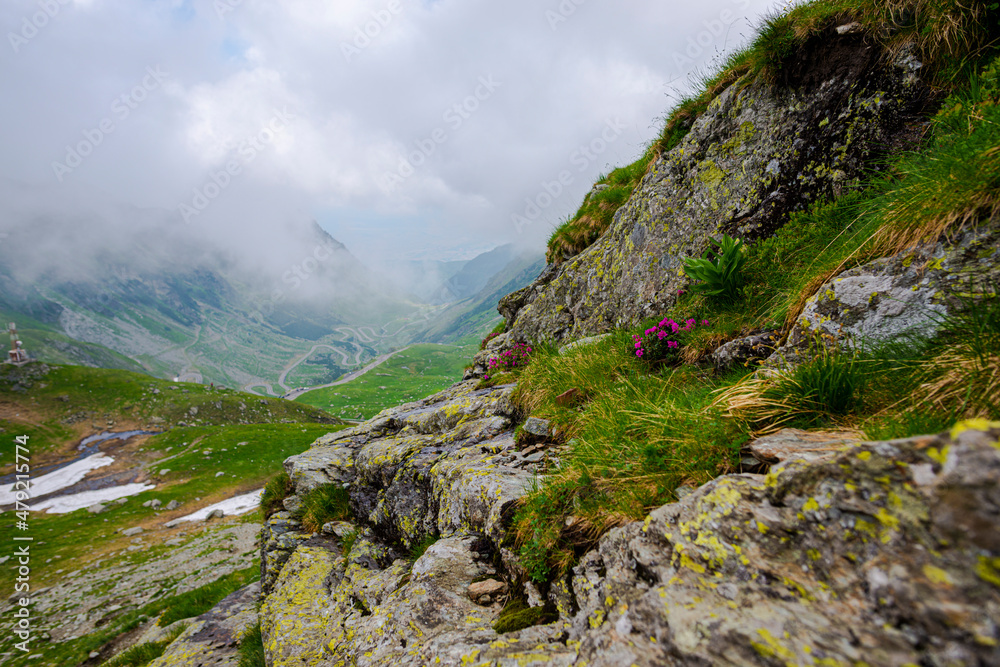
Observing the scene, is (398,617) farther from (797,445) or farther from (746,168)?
(746,168)

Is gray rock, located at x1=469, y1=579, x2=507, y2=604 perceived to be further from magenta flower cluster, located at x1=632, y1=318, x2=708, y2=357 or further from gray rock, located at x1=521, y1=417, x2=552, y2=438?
magenta flower cluster, located at x1=632, y1=318, x2=708, y2=357

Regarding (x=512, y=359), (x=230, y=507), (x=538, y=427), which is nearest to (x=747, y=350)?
(x=538, y=427)

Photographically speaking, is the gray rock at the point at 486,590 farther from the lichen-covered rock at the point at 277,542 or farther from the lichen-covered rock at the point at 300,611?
the lichen-covered rock at the point at 277,542

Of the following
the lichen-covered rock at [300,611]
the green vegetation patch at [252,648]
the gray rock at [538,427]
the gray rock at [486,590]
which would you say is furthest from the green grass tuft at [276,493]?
the gray rock at [486,590]

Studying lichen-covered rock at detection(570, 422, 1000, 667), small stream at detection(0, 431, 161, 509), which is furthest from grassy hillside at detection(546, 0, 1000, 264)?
small stream at detection(0, 431, 161, 509)

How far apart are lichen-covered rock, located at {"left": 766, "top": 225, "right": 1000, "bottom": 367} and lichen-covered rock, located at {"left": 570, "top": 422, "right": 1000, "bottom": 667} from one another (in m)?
2.23

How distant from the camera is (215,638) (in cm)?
940

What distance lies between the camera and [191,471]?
72250 mm

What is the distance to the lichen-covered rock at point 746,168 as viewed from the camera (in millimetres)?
7113

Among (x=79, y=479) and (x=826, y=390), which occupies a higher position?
(x=79, y=479)

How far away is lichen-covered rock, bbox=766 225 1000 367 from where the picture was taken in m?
3.84

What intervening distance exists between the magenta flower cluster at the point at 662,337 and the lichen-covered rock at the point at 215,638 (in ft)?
36.0

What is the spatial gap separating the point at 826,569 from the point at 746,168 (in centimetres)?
923

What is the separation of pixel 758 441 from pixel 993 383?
1.59m
